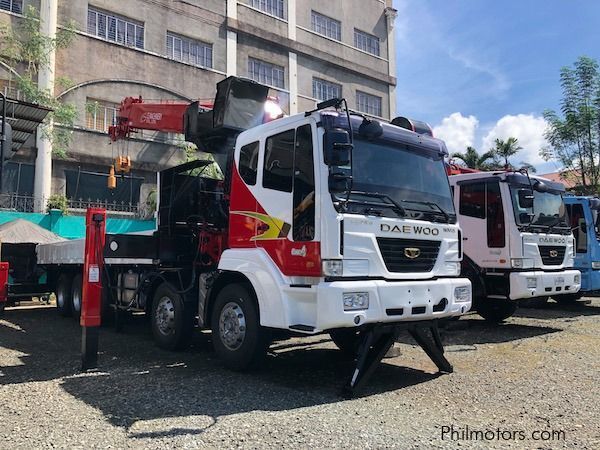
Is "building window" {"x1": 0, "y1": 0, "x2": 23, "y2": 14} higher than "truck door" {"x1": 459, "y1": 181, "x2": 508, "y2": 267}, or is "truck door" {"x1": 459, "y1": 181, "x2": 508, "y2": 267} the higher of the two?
"building window" {"x1": 0, "y1": 0, "x2": 23, "y2": 14}

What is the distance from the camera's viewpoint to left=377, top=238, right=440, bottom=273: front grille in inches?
222

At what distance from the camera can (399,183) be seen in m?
5.99

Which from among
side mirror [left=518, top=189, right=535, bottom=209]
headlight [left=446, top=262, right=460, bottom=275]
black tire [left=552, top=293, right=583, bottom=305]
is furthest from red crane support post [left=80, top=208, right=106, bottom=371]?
black tire [left=552, top=293, right=583, bottom=305]

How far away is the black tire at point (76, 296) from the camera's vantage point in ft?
36.4

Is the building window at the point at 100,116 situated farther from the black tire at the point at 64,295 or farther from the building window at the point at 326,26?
the building window at the point at 326,26

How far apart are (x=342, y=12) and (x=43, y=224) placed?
863 inches

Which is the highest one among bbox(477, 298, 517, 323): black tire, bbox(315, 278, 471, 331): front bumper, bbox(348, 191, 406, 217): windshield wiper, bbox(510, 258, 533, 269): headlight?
bbox(348, 191, 406, 217): windshield wiper

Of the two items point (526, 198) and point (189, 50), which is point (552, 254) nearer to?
point (526, 198)

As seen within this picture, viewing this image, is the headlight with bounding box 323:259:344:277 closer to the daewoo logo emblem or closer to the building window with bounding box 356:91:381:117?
the daewoo logo emblem

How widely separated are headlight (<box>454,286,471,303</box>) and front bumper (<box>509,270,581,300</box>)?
3.12 metres

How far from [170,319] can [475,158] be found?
31209mm

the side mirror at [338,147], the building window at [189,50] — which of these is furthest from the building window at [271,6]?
the side mirror at [338,147]

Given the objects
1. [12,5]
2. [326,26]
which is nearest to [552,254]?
[12,5]

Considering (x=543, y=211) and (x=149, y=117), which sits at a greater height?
(x=149, y=117)
